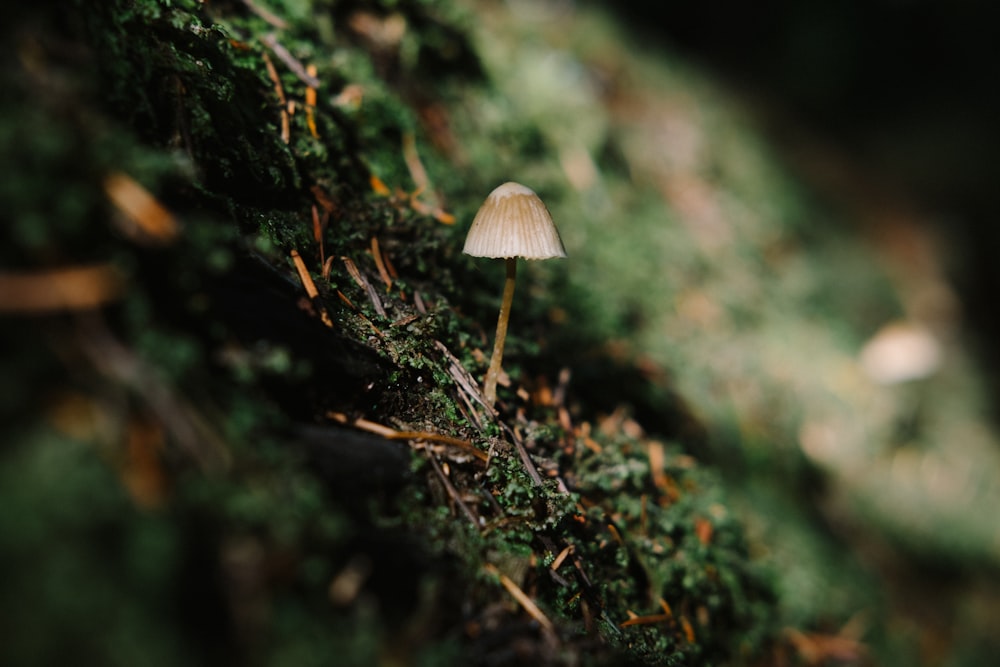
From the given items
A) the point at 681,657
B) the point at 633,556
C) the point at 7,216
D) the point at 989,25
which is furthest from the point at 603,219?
the point at 989,25

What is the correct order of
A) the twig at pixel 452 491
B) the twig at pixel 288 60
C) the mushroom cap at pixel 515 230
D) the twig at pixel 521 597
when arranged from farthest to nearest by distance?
the twig at pixel 288 60 → the mushroom cap at pixel 515 230 → the twig at pixel 452 491 → the twig at pixel 521 597

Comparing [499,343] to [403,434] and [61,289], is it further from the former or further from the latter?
[61,289]

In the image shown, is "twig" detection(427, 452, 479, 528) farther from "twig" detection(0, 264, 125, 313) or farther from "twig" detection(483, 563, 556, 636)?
"twig" detection(0, 264, 125, 313)

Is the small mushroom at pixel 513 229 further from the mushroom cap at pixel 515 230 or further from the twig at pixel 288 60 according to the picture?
the twig at pixel 288 60

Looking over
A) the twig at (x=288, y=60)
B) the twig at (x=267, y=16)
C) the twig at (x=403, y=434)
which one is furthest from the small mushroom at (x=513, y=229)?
the twig at (x=267, y=16)

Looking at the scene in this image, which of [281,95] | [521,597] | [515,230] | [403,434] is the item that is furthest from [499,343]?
[281,95]

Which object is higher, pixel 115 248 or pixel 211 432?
pixel 115 248

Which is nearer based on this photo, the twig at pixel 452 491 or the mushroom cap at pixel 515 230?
the twig at pixel 452 491

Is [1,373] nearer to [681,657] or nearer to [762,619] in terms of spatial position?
[681,657]
